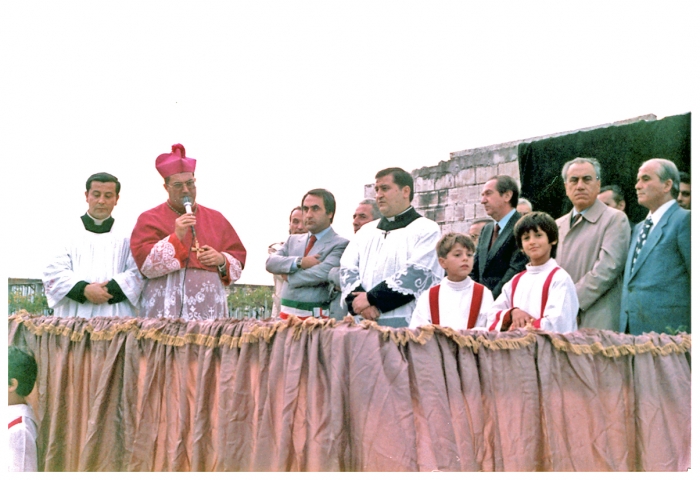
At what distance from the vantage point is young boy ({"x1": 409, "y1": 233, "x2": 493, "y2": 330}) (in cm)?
331

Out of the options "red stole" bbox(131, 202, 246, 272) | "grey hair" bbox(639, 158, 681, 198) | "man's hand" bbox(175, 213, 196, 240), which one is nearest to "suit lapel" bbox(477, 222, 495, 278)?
"grey hair" bbox(639, 158, 681, 198)

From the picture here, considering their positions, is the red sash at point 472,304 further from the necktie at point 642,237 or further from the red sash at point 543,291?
the necktie at point 642,237

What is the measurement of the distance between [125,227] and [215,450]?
1.30 metres

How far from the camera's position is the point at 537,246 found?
335 cm

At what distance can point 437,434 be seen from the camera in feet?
9.50

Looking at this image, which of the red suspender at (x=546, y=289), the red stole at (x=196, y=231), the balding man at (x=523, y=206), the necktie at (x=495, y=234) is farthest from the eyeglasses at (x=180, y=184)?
the red suspender at (x=546, y=289)

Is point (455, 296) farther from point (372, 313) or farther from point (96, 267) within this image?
point (96, 267)

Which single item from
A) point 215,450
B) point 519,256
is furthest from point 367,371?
point 519,256

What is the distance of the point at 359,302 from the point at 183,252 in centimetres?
93

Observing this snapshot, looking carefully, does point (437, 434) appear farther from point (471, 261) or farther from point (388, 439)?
point (471, 261)

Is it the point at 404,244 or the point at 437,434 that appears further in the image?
the point at 404,244

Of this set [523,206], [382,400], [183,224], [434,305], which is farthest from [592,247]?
[183,224]

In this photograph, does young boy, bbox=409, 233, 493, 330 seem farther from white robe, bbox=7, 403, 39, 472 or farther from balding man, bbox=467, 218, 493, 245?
white robe, bbox=7, 403, 39, 472

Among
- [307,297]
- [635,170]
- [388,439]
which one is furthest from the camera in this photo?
[307,297]
